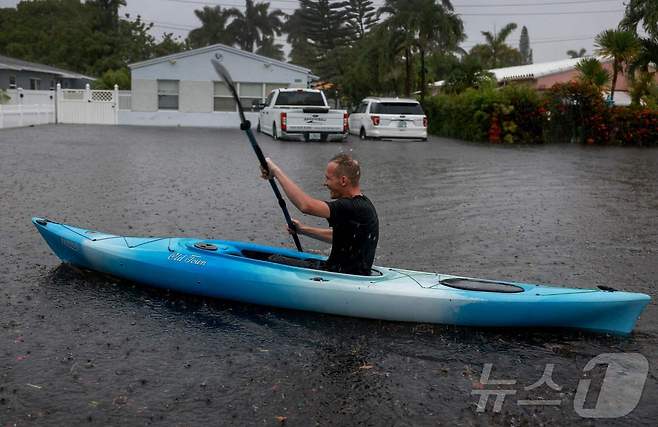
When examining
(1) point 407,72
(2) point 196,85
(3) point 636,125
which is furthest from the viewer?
(1) point 407,72

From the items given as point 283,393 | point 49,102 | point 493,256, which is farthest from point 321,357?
point 49,102

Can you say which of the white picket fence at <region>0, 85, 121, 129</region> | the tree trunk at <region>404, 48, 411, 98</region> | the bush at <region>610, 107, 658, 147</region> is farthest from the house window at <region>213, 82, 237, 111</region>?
the bush at <region>610, 107, 658, 147</region>

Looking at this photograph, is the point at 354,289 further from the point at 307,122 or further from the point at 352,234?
the point at 307,122

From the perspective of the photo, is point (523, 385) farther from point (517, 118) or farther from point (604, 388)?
point (517, 118)

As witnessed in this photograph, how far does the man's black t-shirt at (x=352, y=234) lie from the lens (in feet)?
17.6

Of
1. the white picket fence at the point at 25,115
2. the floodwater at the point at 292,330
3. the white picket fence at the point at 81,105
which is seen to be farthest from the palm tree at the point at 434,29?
the floodwater at the point at 292,330

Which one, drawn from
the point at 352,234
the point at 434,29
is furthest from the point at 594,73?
the point at 352,234

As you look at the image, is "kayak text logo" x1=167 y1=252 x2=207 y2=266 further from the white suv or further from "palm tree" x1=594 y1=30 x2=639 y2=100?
"palm tree" x1=594 y1=30 x2=639 y2=100

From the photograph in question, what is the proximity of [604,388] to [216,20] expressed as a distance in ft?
244

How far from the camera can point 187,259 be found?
584 centimetres

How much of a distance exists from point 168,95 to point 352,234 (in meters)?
29.2

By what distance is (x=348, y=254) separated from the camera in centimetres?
551

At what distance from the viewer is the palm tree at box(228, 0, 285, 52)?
75.1 m

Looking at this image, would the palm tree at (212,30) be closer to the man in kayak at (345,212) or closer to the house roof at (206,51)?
the house roof at (206,51)
